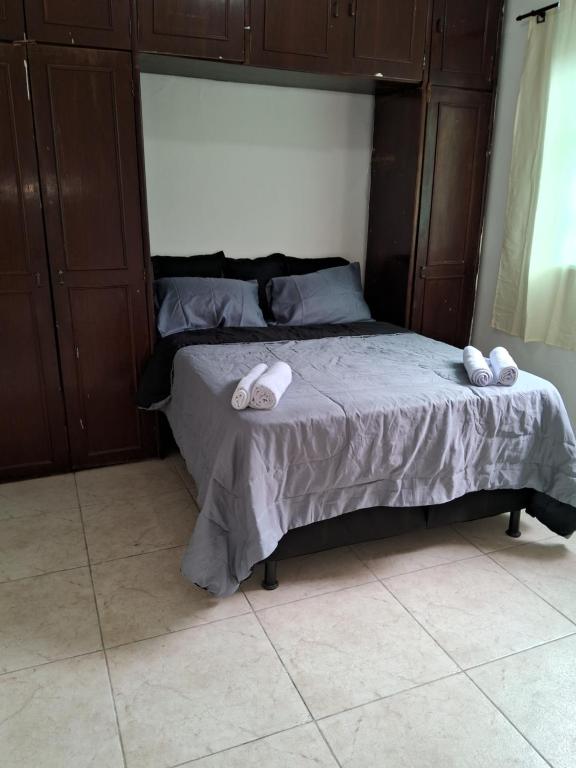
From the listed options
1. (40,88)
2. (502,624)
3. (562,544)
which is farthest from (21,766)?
(40,88)

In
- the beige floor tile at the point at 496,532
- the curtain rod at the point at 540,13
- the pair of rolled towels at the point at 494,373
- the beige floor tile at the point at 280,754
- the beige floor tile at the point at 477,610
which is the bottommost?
the beige floor tile at the point at 496,532

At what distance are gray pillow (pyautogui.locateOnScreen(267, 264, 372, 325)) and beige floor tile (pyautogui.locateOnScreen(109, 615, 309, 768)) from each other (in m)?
1.84

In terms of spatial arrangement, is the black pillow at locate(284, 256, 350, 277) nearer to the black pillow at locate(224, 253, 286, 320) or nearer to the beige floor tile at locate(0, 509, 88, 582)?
the black pillow at locate(224, 253, 286, 320)

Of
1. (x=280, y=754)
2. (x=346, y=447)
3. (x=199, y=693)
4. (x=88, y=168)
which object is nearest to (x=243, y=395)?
(x=346, y=447)

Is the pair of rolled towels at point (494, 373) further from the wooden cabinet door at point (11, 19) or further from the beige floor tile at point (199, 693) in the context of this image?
the wooden cabinet door at point (11, 19)

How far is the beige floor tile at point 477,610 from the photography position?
1884 mm

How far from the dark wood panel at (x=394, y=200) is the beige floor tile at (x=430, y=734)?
2.32 m

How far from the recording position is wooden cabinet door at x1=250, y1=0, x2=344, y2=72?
2820 millimetres

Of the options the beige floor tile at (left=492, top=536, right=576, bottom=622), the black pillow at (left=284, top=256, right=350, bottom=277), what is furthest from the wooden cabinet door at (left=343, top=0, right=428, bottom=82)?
the beige floor tile at (left=492, top=536, right=576, bottom=622)

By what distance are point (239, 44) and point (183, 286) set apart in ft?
3.95

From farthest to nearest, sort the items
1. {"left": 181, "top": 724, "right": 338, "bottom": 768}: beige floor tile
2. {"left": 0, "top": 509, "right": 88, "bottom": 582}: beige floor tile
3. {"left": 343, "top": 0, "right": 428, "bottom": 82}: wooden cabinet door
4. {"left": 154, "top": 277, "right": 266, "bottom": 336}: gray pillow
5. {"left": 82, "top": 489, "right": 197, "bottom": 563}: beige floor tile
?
{"left": 154, "top": 277, "right": 266, "bottom": 336}: gray pillow < {"left": 343, "top": 0, "right": 428, "bottom": 82}: wooden cabinet door < {"left": 82, "top": 489, "right": 197, "bottom": 563}: beige floor tile < {"left": 0, "top": 509, "right": 88, "bottom": 582}: beige floor tile < {"left": 181, "top": 724, "right": 338, "bottom": 768}: beige floor tile

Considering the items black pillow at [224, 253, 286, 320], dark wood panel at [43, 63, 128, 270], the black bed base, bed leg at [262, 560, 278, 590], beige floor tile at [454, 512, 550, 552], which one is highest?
dark wood panel at [43, 63, 128, 270]

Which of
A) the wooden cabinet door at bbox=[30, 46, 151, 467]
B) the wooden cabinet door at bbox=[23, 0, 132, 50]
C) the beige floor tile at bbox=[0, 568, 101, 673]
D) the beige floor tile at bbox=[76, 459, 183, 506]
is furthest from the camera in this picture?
the beige floor tile at bbox=[76, 459, 183, 506]

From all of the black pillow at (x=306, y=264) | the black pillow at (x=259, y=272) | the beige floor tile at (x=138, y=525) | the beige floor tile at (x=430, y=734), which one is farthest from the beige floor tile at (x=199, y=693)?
the black pillow at (x=306, y=264)
